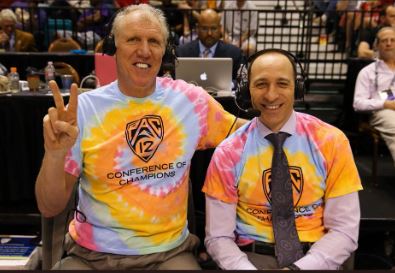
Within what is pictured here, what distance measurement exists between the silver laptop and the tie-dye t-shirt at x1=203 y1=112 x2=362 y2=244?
6.22ft

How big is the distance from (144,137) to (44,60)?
3371 millimetres

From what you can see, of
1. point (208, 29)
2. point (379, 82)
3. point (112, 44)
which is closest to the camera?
point (112, 44)

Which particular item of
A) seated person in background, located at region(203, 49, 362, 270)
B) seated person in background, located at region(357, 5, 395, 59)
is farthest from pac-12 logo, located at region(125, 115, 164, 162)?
seated person in background, located at region(357, 5, 395, 59)

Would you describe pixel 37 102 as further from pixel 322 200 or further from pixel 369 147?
pixel 369 147

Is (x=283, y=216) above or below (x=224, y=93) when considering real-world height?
below

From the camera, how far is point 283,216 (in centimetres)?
178

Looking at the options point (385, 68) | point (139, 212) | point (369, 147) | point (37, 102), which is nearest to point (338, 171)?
point (139, 212)

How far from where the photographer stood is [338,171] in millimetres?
1778

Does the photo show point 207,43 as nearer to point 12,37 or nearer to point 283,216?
point 12,37

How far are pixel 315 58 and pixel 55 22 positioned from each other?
3.98 m

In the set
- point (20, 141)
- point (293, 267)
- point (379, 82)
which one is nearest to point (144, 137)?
point (293, 267)

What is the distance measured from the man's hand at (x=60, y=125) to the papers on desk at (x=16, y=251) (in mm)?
1350

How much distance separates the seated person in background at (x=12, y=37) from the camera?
597 cm

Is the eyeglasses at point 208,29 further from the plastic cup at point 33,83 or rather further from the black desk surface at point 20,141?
the black desk surface at point 20,141
